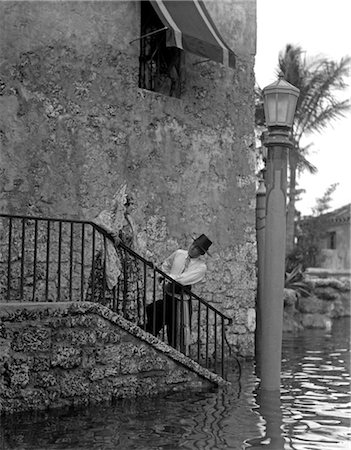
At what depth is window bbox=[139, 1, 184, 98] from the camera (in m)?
10.7

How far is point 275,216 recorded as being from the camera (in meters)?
8.45

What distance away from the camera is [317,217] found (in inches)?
1542

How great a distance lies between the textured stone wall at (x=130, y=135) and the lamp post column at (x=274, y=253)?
8.03 ft

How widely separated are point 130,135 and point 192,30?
1.64 m

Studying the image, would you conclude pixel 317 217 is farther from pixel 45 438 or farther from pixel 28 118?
pixel 45 438

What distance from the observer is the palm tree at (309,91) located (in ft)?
98.4

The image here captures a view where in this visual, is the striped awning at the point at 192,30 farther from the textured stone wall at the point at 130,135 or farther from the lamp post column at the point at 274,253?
the lamp post column at the point at 274,253

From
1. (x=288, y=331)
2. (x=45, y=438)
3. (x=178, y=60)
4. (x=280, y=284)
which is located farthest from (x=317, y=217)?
(x=45, y=438)

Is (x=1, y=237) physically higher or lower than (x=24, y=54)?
lower

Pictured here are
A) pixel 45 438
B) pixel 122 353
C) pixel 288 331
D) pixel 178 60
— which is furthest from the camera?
pixel 288 331

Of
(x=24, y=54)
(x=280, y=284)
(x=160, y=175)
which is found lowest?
(x=280, y=284)

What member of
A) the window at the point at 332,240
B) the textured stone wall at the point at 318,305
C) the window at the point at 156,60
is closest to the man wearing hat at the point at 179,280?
the window at the point at 156,60

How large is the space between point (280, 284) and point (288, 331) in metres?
11.7

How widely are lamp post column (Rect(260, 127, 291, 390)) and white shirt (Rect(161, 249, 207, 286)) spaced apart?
0.88 metres
